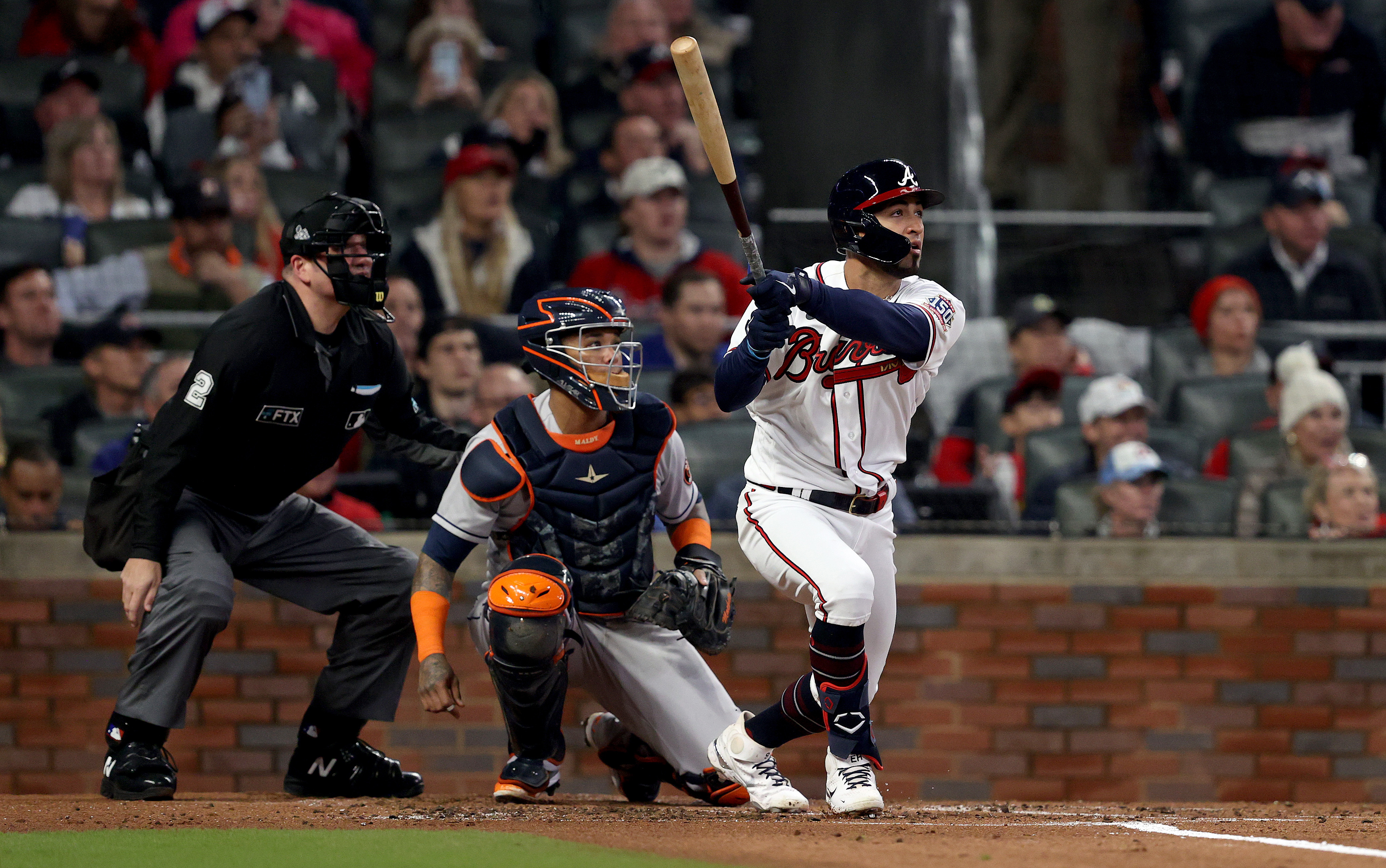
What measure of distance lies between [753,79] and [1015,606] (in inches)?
163

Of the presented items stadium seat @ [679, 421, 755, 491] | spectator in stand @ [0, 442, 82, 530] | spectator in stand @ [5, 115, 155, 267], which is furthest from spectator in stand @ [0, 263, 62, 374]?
stadium seat @ [679, 421, 755, 491]

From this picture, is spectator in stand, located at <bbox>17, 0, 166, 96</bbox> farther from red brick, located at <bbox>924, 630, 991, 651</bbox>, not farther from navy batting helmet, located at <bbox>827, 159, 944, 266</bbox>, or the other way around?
navy batting helmet, located at <bbox>827, 159, 944, 266</bbox>

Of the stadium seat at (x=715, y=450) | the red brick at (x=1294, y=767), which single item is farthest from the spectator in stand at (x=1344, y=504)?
the stadium seat at (x=715, y=450)

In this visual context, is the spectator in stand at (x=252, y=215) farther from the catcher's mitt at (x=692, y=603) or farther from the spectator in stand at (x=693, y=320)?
the catcher's mitt at (x=692, y=603)

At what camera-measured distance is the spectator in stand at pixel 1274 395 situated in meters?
6.80

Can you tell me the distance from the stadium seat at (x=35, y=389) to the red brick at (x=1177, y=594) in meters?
4.16

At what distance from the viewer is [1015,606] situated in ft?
20.4

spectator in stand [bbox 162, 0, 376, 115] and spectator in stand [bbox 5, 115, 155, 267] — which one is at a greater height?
spectator in stand [bbox 162, 0, 376, 115]

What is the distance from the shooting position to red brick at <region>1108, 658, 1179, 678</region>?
623 centimetres

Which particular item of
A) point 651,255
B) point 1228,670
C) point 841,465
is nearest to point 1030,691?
point 1228,670

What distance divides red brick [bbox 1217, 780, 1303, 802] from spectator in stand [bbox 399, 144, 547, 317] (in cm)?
346

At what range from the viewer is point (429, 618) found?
4590 millimetres

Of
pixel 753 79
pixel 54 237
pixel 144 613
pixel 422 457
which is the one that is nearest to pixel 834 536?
pixel 422 457

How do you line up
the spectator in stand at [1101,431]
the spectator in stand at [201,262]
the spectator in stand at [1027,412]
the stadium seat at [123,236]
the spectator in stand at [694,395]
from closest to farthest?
the spectator in stand at [1101,431] < the spectator in stand at [694,395] < the spectator in stand at [1027,412] < the spectator in stand at [201,262] < the stadium seat at [123,236]
